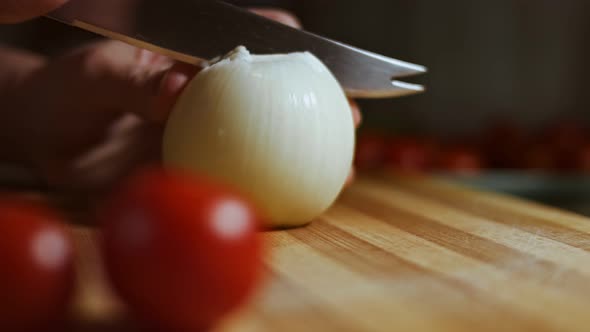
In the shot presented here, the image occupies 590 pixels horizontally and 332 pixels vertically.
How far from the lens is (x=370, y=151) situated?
1879 millimetres

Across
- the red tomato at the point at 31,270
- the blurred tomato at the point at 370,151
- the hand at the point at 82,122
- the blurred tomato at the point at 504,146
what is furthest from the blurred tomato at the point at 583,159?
the red tomato at the point at 31,270

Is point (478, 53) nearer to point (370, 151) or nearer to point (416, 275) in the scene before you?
point (370, 151)

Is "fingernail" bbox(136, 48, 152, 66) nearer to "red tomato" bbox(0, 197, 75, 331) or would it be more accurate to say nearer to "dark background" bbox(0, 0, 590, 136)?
"red tomato" bbox(0, 197, 75, 331)

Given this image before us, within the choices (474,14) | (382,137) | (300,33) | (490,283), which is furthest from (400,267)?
(474,14)

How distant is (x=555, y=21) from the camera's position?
2.33 meters

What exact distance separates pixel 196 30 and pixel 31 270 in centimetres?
48

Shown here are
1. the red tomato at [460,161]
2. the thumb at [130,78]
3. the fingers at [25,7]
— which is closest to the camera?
the fingers at [25,7]

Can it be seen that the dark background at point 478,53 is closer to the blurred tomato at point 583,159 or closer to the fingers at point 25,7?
the blurred tomato at point 583,159

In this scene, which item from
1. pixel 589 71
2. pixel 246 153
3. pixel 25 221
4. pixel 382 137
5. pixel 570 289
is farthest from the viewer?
pixel 589 71

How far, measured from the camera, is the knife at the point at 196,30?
0.82m

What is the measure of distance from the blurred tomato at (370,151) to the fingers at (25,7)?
1079 millimetres

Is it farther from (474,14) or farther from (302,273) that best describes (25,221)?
(474,14)

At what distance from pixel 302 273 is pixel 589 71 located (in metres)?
1.99

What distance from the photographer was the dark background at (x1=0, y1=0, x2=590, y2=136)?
2334 mm
